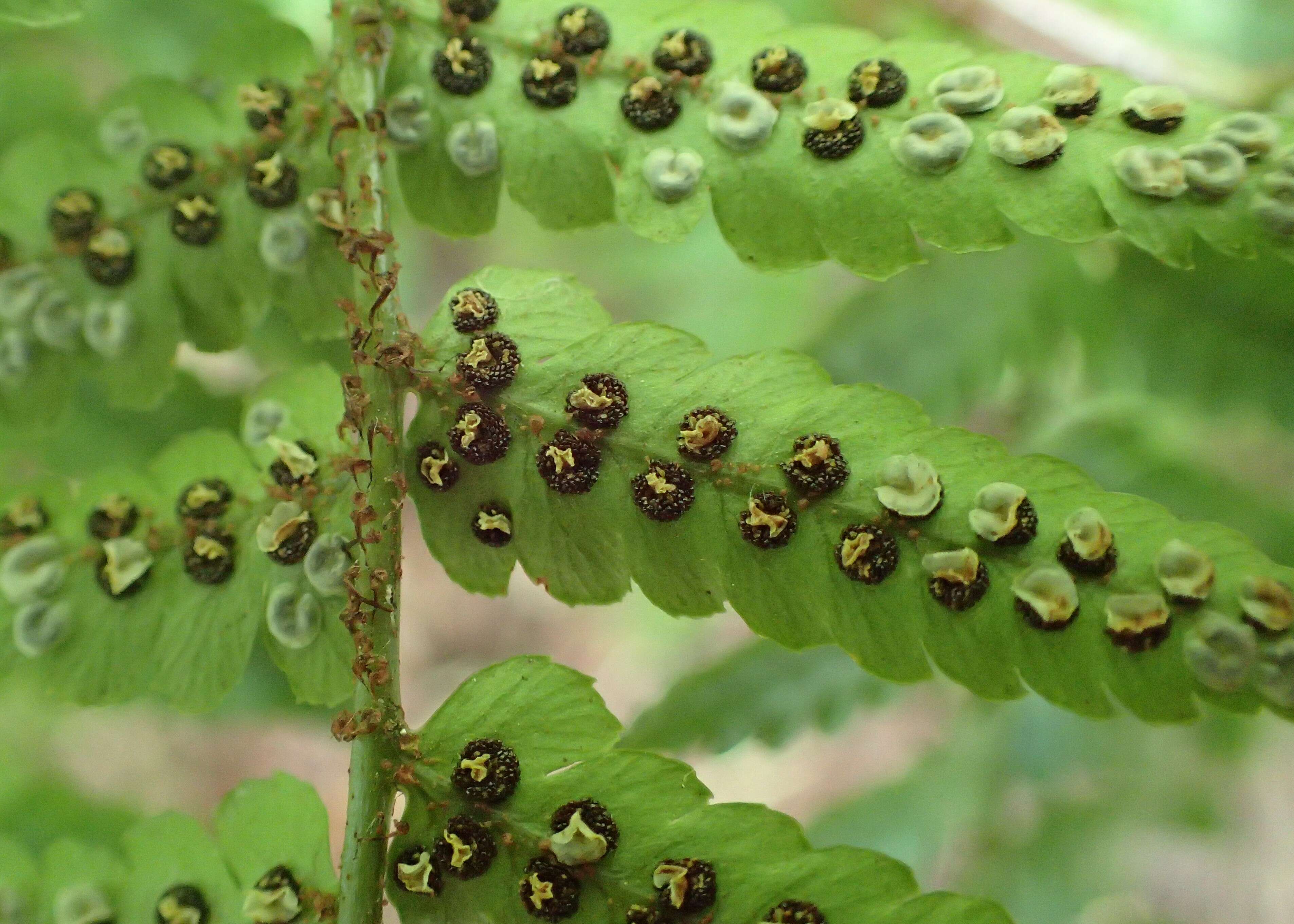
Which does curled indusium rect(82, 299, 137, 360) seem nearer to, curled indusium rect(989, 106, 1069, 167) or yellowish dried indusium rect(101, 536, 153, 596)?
yellowish dried indusium rect(101, 536, 153, 596)

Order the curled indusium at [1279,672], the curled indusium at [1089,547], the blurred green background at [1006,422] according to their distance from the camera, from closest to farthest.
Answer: the curled indusium at [1279,672], the curled indusium at [1089,547], the blurred green background at [1006,422]

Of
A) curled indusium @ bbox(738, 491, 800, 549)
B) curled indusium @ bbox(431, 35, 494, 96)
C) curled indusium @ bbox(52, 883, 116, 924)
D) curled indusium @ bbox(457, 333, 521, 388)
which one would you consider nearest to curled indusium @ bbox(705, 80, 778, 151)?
curled indusium @ bbox(431, 35, 494, 96)

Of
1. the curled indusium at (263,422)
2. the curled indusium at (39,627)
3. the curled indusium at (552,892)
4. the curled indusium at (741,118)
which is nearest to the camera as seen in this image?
the curled indusium at (552,892)

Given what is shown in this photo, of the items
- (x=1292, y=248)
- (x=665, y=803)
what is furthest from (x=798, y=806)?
(x=1292, y=248)

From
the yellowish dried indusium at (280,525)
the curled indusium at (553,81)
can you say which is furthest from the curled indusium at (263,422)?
the curled indusium at (553,81)

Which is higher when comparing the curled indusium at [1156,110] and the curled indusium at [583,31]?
the curled indusium at [583,31]

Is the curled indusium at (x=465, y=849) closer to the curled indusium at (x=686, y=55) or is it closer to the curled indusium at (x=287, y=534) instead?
the curled indusium at (x=287, y=534)

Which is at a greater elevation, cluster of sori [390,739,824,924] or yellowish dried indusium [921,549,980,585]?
yellowish dried indusium [921,549,980,585]
